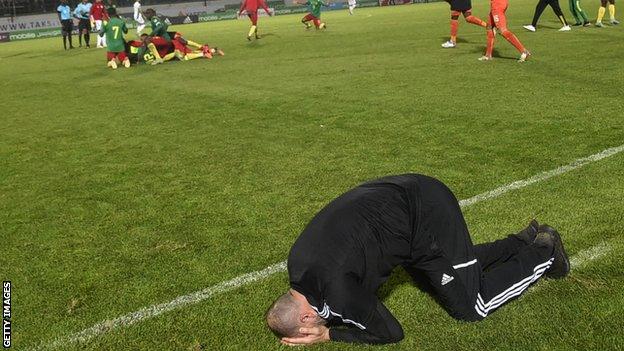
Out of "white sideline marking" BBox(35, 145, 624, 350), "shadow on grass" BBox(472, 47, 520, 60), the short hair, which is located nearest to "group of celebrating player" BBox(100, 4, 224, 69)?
"shadow on grass" BBox(472, 47, 520, 60)

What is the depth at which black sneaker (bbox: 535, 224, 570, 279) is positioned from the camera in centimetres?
367

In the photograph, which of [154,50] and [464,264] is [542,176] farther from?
[154,50]

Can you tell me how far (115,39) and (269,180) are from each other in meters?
13.3

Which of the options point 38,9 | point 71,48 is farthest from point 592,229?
point 38,9

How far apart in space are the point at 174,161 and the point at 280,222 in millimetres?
2663

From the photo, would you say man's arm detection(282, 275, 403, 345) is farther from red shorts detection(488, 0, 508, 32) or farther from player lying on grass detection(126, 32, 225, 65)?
player lying on grass detection(126, 32, 225, 65)

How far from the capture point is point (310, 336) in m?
3.15

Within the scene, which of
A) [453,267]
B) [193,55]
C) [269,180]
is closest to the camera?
[453,267]

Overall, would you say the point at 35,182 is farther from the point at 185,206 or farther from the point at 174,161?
the point at 185,206

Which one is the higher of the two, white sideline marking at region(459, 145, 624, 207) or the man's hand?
white sideline marking at region(459, 145, 624, 207)

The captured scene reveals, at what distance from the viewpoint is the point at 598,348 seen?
3.00 meters

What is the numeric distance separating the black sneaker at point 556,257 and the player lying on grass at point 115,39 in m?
15.9

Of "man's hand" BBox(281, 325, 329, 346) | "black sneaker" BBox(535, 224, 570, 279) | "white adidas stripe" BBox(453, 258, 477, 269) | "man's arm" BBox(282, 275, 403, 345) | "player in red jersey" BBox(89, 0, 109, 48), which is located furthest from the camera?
"player in red jersey" BBox(89, 0, 109, 48)

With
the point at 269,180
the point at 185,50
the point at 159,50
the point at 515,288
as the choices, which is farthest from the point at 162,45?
the point at 515,288
